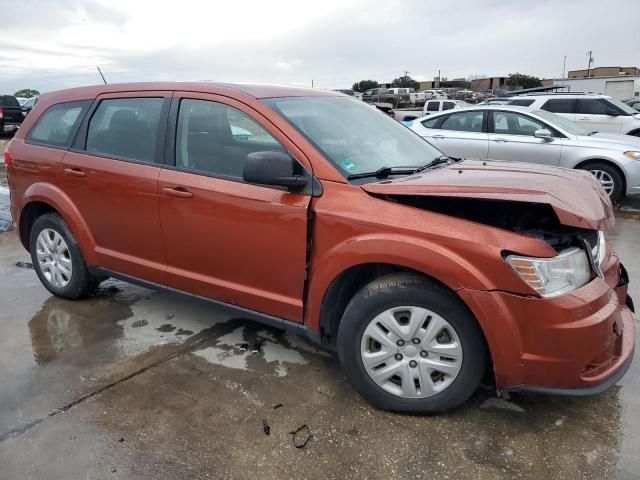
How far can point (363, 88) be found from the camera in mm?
72812

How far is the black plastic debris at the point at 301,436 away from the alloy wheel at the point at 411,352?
428mm

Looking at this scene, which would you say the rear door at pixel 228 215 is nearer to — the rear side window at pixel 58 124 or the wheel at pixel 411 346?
the wheel at pixel 411 346

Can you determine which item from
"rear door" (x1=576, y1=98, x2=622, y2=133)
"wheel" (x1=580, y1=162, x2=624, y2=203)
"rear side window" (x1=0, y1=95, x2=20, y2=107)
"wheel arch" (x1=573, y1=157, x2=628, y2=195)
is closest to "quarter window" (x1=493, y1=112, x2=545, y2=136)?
"wheel arch" (x1=573, y1=157, x2=628, y2=195)

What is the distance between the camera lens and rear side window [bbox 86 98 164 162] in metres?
3.52

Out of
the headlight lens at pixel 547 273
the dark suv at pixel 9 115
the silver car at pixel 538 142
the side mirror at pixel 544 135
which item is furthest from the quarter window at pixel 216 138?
the dark suv at pixel 9 115

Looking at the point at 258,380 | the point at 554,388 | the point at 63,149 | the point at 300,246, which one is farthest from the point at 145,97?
the point at 554,388

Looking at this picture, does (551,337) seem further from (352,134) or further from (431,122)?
(431,122)

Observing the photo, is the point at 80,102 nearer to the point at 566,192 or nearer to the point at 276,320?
the point at 276,320

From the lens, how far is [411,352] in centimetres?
262

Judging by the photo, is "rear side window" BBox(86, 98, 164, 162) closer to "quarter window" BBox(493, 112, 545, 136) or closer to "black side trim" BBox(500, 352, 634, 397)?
"black side trim" BBox(500, 352, 634, 397)

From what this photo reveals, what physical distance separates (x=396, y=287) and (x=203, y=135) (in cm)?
160

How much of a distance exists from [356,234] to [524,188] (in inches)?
32.7

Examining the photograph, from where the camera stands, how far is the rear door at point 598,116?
11.8 m

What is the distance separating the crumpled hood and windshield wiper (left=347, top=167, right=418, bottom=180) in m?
0.11
